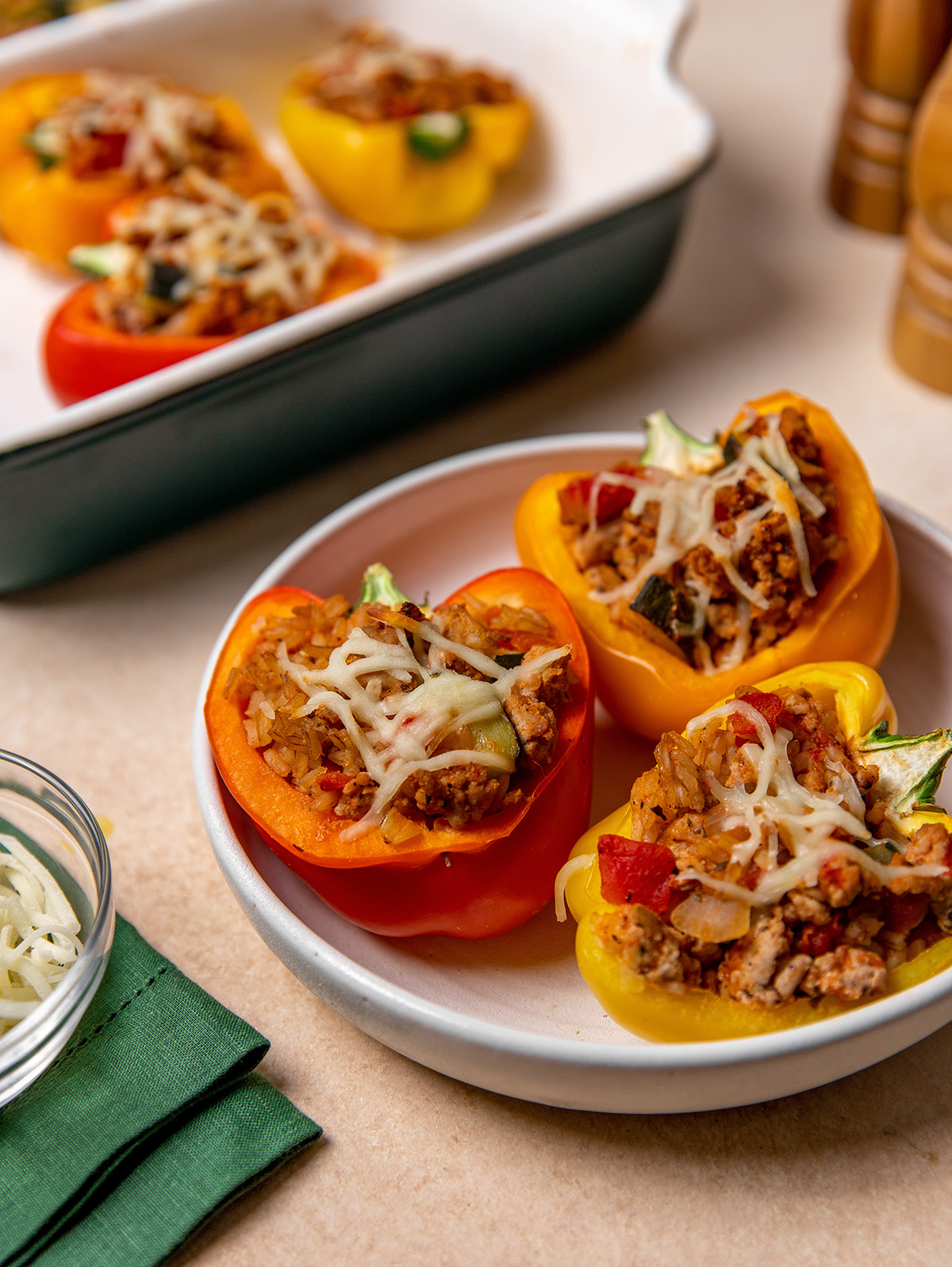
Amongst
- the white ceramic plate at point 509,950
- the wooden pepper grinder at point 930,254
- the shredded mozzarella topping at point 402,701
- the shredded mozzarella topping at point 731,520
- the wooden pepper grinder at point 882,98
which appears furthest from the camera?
the wooden pepper grinder at point 882,98

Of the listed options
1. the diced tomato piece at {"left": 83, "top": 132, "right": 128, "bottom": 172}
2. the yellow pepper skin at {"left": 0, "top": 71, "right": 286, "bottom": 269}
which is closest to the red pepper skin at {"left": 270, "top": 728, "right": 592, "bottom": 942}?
the yellow pepper skin at {"left": 0, "top": 71, "right": 286, "bottom": 269}

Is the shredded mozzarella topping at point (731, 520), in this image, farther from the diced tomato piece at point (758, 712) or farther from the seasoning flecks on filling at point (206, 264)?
the seasoning flecks on filling at point (206, 264)

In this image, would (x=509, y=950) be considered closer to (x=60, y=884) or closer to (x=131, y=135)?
(x=60, y=884)

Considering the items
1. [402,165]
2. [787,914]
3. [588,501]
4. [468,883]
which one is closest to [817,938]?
[787,914]

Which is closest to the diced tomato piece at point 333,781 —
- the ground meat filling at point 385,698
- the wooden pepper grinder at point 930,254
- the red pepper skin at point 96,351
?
the ground meat filling at point 385,698

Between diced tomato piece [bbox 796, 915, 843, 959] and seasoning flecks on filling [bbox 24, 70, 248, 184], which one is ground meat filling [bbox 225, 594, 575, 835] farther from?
seasoning flecks on filling [bbox 24, 70, 248, 184]

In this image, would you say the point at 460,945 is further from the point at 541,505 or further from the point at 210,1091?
the point at 541,505
